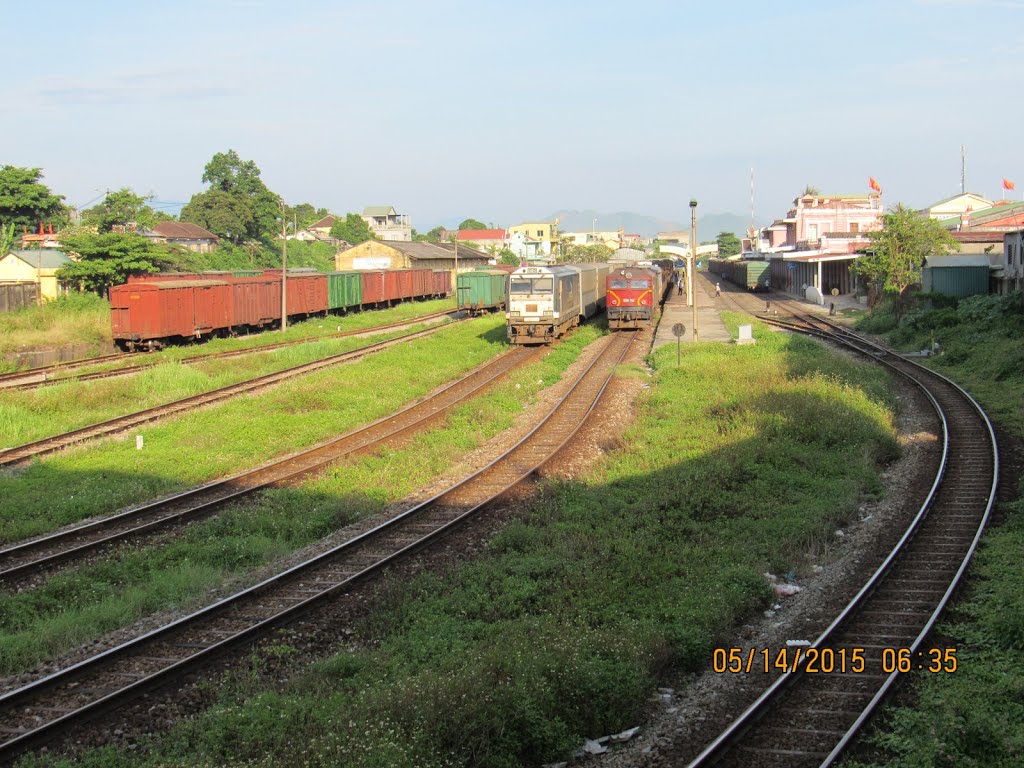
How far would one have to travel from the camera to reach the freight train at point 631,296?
130ft

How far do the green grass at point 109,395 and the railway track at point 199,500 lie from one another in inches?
244

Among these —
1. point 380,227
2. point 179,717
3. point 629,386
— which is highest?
point 380,227

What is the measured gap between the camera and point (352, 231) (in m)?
133

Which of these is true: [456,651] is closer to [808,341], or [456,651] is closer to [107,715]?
[107,715]

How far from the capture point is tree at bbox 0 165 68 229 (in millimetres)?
65562

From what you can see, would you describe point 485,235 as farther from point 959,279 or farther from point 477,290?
point 959,279

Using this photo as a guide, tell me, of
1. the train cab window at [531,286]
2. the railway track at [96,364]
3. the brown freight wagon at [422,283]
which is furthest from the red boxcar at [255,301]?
the brown freight wagon at [422,283]

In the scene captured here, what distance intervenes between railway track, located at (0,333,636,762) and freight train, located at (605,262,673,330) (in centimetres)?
2355

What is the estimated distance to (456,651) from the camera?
9320mm

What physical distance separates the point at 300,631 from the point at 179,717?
2085mm

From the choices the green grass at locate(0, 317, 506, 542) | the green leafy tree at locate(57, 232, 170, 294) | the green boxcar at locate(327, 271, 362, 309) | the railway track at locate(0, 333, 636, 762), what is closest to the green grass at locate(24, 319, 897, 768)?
the railway track at locate(0, 333, 636, 762)

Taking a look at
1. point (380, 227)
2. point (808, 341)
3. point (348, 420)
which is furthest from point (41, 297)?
point (380, 227)

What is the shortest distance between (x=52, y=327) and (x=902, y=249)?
131ft

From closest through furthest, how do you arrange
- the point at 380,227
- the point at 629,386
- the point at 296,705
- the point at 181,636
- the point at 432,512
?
the point at 296,705
the point at 181,636
the point at 432,512
the point at 629,386
the point at 380,227
